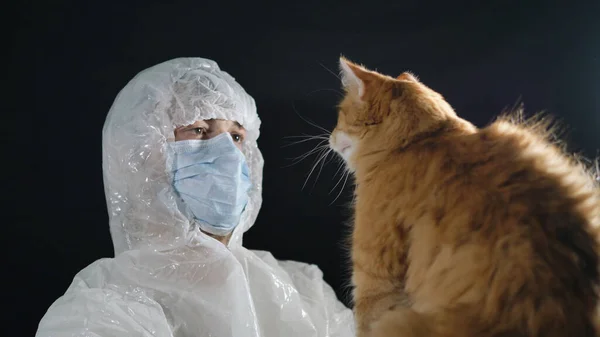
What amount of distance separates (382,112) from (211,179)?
2.12ft

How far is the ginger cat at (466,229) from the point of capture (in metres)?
0.63

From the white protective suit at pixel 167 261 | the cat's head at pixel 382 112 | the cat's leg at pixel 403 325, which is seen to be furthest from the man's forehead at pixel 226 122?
the cat's leg at pixel 403 325

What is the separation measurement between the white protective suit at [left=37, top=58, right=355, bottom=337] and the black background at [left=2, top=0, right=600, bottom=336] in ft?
1.09

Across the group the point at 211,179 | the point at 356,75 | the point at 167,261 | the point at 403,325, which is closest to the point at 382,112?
the point at 356,75

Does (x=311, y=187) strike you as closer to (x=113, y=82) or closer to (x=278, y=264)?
(x=278, y=264)

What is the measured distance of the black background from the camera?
1521 millimetres

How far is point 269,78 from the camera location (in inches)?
72.1

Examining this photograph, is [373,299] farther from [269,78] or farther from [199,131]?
[269,78]

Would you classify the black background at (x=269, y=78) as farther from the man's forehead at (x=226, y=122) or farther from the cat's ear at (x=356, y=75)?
the cat's ear at (x=356, y=75)

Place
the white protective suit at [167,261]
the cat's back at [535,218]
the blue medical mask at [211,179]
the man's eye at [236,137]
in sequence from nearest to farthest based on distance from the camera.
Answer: the cat's back at [535,218] < the white protective suit at [167,261] < the blue medical mask at [211,179] < the man's eye at [236,137]

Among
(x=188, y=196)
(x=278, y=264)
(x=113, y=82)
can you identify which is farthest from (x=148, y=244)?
(x=113, y=82)

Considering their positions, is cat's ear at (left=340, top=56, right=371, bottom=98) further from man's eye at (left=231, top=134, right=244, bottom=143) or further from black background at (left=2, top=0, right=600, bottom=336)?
black background at (left=2, top=0, right=600, bottom=336)

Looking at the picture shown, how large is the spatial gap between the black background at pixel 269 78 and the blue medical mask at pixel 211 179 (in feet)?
1.49

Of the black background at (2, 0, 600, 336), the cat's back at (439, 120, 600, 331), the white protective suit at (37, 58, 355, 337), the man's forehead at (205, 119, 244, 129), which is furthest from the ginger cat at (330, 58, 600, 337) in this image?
the black background at (2, 0, 600, 336)
